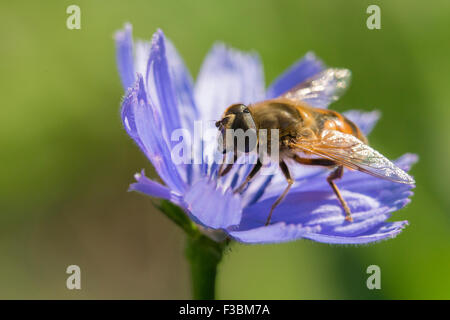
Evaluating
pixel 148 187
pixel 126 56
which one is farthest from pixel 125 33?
pixel 148 187

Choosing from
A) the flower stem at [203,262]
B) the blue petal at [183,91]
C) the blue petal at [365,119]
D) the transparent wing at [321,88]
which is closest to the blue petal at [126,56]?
the blue petal at [183,91]

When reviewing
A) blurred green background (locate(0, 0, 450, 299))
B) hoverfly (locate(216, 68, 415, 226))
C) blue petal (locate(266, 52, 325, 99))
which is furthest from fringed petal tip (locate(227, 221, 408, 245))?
blurred green background (locate(0, 0, 450, 299))

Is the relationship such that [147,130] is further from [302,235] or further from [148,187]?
[302,235]

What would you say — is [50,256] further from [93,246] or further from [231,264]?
[231,264]

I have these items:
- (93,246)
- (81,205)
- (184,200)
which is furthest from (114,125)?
(184,200)

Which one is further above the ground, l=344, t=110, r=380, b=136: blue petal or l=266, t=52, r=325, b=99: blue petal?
l=266, t=52, r=325, b=99: blue petal

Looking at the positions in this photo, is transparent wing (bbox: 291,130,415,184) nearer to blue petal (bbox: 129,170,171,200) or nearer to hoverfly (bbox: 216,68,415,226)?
hoverfly (bbox: 216,68,415,226)
